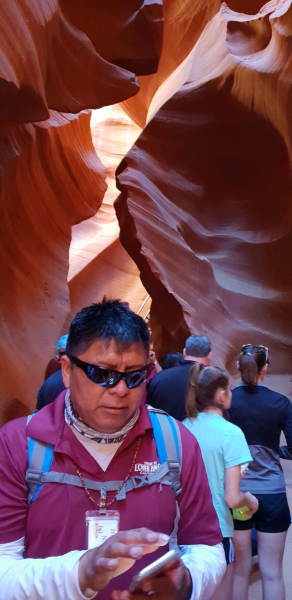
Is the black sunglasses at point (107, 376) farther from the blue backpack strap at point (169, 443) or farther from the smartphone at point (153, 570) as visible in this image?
the smartphone at point (153, 570)

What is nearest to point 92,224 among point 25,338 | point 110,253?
point 110,253

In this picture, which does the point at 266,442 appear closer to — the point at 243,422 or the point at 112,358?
the point at 243,422

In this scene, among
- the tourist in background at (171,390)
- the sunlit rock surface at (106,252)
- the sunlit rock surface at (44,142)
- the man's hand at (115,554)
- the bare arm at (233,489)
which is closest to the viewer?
the man's hand at (115,554)

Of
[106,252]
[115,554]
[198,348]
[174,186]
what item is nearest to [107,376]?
[115,554]

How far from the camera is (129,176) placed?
7641 millimetres

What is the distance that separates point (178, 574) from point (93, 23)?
6.27 m

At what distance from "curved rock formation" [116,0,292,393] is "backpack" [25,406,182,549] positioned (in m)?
5.55

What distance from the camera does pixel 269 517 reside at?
2365 millimetres

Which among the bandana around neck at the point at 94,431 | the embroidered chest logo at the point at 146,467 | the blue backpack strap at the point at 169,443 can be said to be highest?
the bandana around neck at the point at 94,431

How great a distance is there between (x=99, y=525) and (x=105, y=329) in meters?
0.42

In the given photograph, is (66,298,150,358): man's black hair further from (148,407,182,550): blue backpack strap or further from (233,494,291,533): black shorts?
(233,494,291,533): black shorts

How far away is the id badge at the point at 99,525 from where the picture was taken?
1088 mm

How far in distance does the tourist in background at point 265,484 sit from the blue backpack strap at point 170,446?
128 centimetres

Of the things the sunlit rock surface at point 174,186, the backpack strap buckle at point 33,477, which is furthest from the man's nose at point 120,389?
the sunlit rock surface at point 174,186
